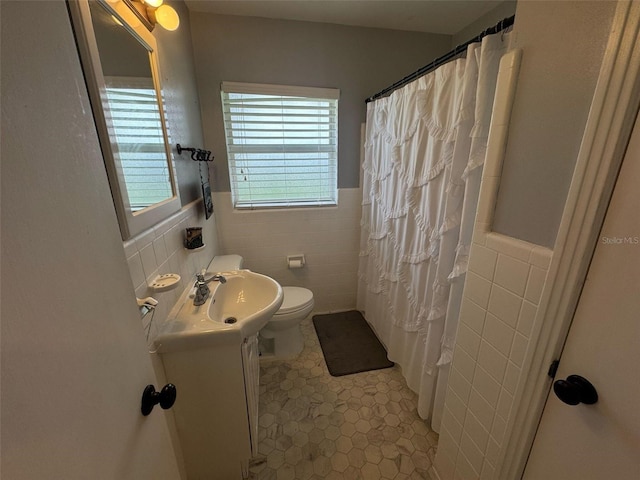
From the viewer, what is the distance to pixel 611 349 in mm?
Result: 573

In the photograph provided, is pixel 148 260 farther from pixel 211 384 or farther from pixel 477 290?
pixel 477 290

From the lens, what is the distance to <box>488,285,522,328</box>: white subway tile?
796 millimetres

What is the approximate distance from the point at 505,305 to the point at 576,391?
Answer: 0.86 ft

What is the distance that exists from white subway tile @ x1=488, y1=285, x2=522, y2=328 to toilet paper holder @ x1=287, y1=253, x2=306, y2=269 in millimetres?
1628

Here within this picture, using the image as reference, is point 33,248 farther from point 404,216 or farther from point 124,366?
point 404,216

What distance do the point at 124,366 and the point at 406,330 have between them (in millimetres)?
1541

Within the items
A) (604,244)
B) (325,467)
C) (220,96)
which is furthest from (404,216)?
(220,96)

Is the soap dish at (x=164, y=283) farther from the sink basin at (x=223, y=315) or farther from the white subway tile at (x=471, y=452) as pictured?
the white subway tile at (x=471, y=452)

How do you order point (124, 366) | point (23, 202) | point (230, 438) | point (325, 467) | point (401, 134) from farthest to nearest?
point (401, 134), point (325, 467), point (230, 438), point (124, 366), point (23, 202)

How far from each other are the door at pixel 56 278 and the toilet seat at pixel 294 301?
131 cm

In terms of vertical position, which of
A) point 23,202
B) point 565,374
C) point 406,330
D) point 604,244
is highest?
point 23,202

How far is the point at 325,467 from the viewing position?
129cm

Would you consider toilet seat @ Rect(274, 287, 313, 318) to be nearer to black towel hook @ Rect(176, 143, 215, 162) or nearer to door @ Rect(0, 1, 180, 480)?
black towel hook @ Rect(176, 143, 215, 162)

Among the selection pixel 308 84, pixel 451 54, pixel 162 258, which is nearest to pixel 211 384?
pixel 162 258
